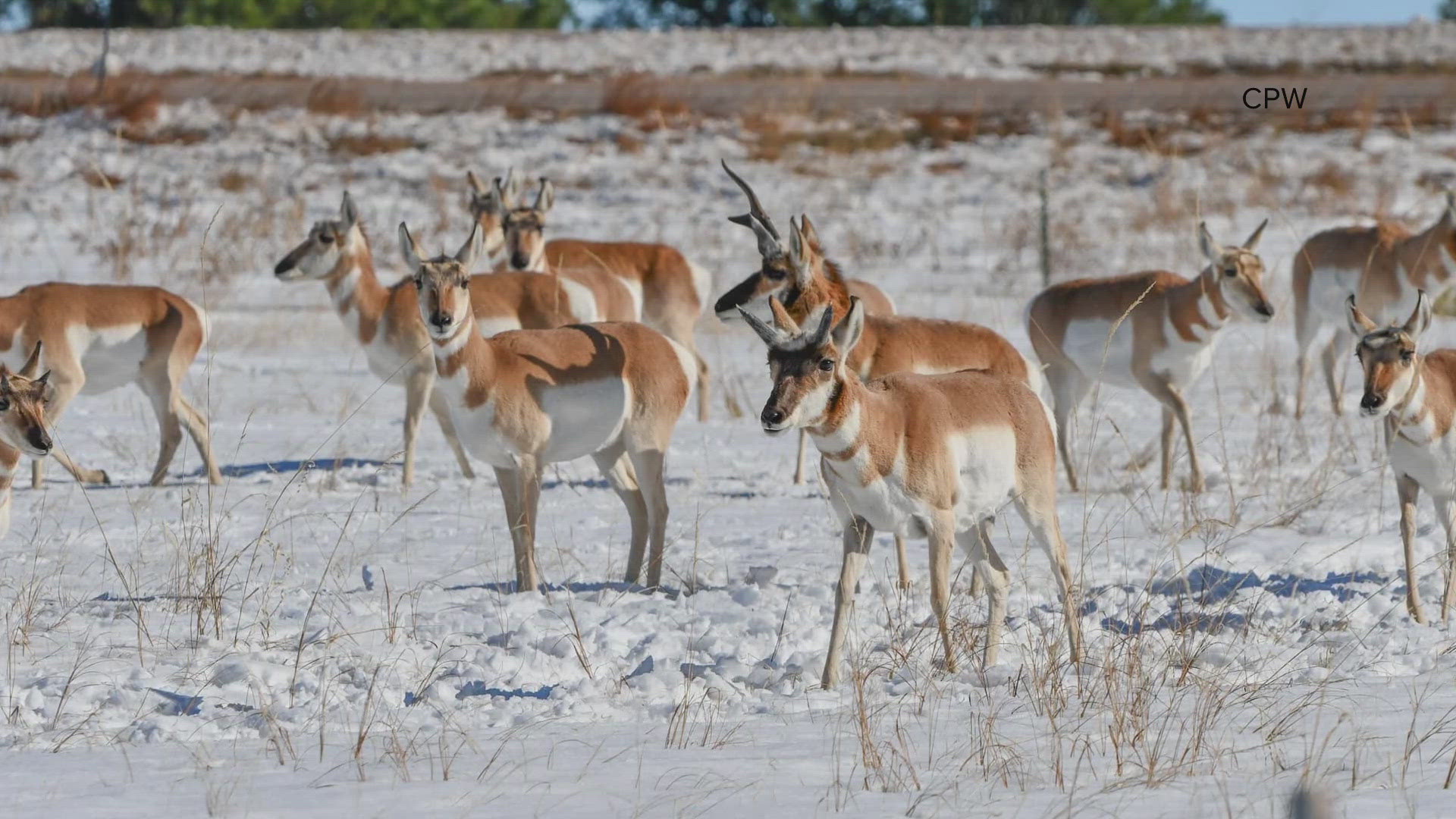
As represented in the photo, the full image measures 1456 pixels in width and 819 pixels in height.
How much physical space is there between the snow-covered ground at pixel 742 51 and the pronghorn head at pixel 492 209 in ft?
61.4

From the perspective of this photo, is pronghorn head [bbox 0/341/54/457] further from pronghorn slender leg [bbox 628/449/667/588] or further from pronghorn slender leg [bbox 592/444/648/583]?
pronghorn slender leg [bbox 628/449/667/588]

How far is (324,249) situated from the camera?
10.5 meters

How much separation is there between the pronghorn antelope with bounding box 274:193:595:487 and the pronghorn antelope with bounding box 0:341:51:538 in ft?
9.16

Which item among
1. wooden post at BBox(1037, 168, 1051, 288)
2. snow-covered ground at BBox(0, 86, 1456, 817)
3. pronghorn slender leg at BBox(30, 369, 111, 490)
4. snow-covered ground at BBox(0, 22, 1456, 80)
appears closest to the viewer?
snow-covered ground at BBox(0, 86, 1456, 817)

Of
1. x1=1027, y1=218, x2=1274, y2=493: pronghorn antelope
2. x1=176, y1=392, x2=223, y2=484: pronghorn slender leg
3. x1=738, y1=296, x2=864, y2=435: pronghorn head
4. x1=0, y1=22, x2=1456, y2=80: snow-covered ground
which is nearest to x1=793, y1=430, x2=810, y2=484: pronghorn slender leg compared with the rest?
x1=1027, y1=218, x2=1274, y2=493: pronghorn antelope

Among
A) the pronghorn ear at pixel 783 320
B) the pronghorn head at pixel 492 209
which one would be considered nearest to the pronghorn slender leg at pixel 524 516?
the pronghorn ear at pixel 783 320

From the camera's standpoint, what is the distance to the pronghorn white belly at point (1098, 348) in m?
10.1

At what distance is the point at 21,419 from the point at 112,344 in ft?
8.16

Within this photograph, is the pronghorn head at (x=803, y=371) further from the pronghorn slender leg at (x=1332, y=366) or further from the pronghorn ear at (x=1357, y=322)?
the pronghorn slender leg at (x=1332, y=366)

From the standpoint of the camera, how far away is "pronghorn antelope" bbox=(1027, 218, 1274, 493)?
31.9 ft

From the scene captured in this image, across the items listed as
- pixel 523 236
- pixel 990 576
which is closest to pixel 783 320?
pixel 990 576

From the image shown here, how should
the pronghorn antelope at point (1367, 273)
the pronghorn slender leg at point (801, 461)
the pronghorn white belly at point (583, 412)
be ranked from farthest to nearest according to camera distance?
the pronghorn antelope at point (1367, 273) < the pronghorn slender leg at point (801, 461) < the pronghorn white belly at point (583, 412)

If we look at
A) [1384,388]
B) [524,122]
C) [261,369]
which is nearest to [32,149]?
[524,122]

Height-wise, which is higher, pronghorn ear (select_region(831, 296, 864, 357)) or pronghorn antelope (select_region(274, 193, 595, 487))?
pronghorn antelope (select_region(274, 193, 595, 487))
